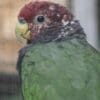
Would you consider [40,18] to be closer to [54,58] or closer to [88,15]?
[54,58]

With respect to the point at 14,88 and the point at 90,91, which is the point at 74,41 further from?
the point at 14,88

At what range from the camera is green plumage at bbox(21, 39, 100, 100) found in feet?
6.44

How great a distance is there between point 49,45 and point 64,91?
18 cm

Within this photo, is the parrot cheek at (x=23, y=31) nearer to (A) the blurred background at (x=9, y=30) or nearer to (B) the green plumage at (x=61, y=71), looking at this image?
(B) the green plumage at (x=61, y=71)

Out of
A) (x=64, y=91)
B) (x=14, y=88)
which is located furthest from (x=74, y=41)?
(x=14, y=88)

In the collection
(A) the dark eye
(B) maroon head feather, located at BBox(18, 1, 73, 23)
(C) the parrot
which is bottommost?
(C) the parrot

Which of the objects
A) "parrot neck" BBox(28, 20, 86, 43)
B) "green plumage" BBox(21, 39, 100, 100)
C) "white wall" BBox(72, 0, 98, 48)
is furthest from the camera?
"white wall" BBox(72, 0, 98, 48)

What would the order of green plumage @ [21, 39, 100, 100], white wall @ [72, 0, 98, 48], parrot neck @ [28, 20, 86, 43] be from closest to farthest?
1. green plumage @ [21, 39, 100, 100]
2. parrot neck @ [28, 20, 86, 43]
3. white wall @ [72, 0, 98, 48]

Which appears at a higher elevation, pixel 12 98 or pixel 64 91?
pixel 64 91

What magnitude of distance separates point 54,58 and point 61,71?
6cm

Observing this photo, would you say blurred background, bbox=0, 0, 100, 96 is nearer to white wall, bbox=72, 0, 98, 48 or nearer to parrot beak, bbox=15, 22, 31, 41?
white wall, bbox=72, 0, 98, 48

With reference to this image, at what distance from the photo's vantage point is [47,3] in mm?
2152

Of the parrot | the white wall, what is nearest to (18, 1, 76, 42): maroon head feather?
the parrot

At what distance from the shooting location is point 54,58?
2039 mm
